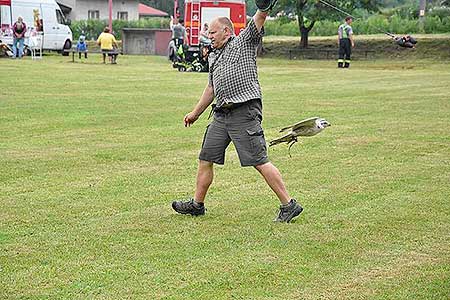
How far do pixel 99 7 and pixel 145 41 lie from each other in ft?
98.9

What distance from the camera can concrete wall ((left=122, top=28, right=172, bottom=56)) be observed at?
50.8m

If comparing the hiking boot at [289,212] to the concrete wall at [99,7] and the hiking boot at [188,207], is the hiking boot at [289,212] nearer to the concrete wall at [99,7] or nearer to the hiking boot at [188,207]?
the hiking boot at [188,207]

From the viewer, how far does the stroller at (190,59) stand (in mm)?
32156

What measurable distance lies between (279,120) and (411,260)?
931 cm

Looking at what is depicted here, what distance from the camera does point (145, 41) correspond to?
51.0 metres

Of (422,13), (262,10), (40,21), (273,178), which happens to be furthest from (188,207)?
(422,13)

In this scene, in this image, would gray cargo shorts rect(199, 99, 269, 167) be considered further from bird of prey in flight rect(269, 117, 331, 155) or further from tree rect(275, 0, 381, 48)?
tree rect(275, 0, 381, 48)

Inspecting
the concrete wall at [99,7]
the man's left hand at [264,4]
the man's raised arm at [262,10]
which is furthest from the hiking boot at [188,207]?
the concrete wall at [99,7]

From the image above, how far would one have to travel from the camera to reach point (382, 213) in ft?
28.4

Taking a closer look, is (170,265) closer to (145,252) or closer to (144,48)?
(145,252)

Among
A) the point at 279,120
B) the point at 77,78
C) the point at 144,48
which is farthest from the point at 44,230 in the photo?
the point at 144,48

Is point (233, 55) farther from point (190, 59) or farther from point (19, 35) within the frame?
point (19, 35)

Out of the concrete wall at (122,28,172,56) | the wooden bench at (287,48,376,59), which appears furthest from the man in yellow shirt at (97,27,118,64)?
the concrete wall at (122,28,172,56)

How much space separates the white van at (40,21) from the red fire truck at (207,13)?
27.5 ft
